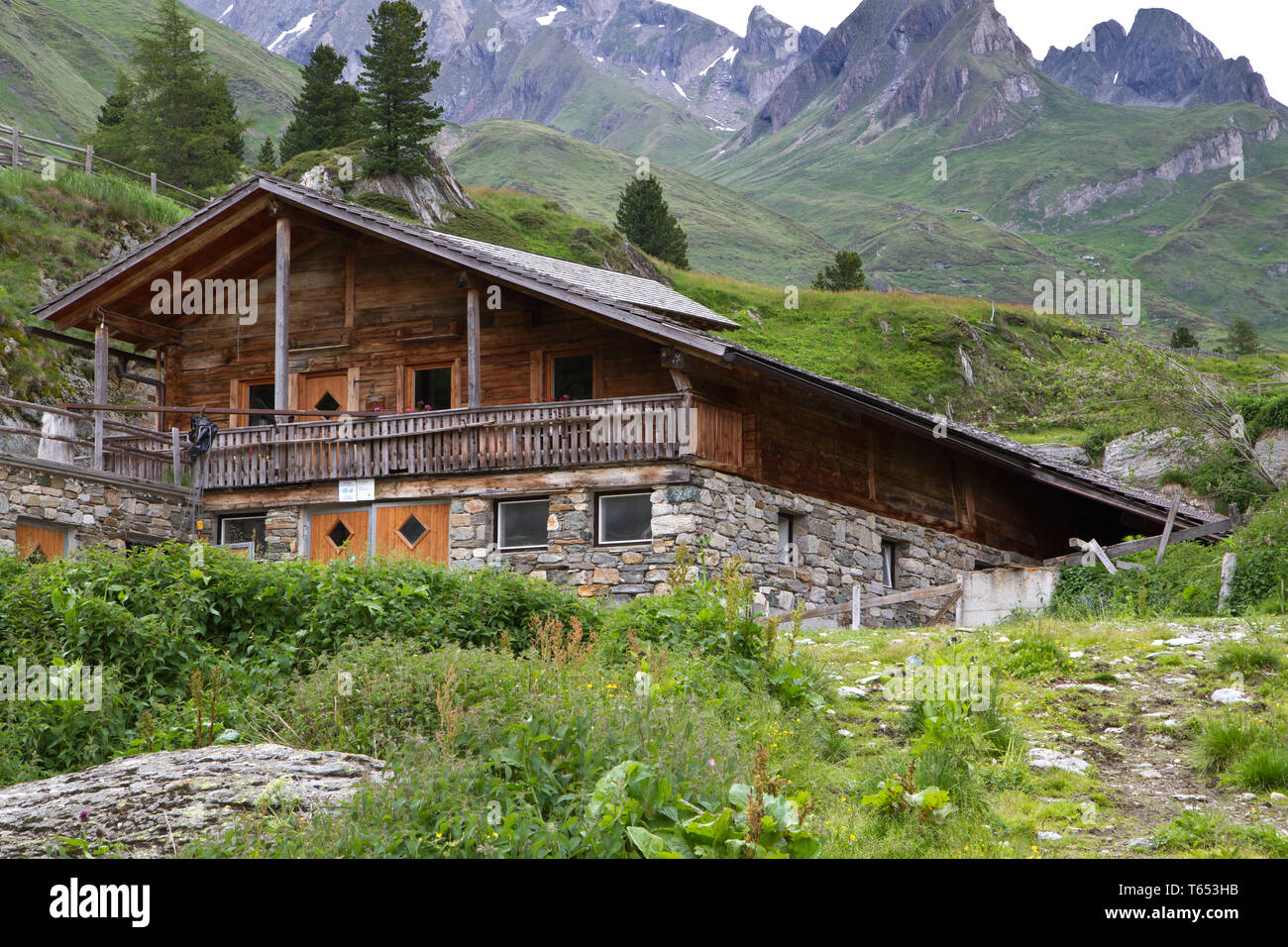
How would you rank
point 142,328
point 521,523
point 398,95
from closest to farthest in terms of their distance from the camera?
point 521,523 → point 142,328 → point 398,95

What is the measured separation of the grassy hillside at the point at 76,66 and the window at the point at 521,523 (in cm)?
8564

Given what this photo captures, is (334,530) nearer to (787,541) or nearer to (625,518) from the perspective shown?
(625,518)

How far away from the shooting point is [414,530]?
2086cm

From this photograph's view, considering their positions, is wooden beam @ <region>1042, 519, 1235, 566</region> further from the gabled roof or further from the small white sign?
the small white sign

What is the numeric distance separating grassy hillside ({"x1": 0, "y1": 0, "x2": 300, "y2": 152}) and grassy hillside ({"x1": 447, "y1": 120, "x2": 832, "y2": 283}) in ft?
96.5

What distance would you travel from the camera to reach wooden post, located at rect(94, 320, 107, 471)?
20547 mm

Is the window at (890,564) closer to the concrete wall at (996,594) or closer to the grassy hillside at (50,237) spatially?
the concrete wall at (996,594)

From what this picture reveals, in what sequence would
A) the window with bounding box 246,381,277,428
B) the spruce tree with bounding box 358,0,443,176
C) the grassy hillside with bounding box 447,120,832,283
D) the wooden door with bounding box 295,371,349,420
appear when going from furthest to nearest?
the grassy hillside with bounding box 447,120,832,283, the spruce tree with bounding box 358,0,443,176, the window with bounding box 246,381,277,428, the wooden door with bounding box 295,371,349,420

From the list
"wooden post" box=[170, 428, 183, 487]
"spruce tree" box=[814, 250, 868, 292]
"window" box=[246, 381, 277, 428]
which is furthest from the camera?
"spruce tree" box=[814, 250, 868, 292]

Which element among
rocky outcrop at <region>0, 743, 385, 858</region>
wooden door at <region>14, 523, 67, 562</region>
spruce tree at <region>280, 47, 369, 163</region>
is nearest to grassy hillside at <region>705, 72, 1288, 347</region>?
spruce tree at <region>280, 47, 369, 163</region>

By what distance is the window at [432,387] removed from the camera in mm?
23234

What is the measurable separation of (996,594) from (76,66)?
521ft

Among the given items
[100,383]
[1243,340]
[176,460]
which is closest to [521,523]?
[176,460]

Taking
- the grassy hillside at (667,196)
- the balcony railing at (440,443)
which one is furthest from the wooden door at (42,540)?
the grassy hillside at (667,196)
